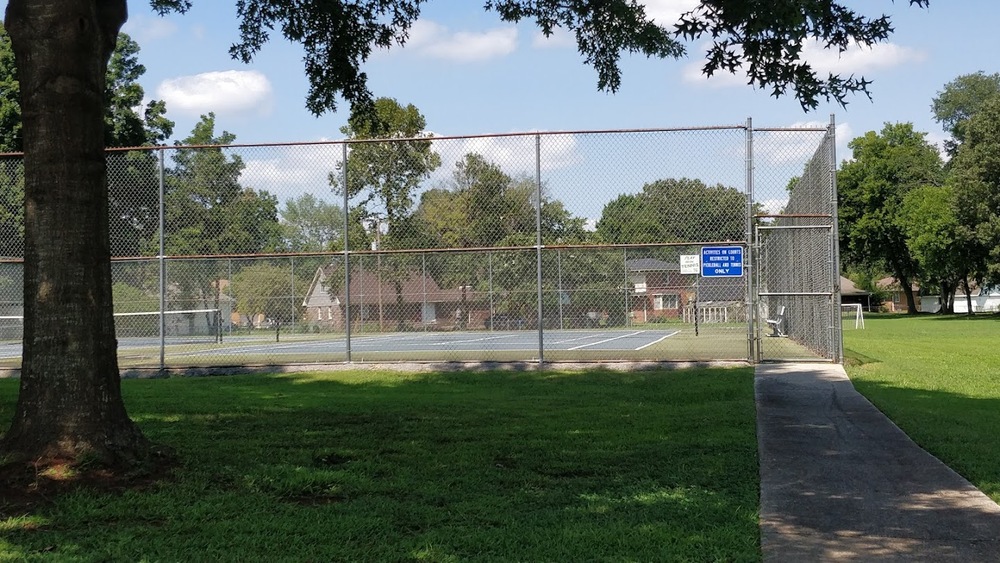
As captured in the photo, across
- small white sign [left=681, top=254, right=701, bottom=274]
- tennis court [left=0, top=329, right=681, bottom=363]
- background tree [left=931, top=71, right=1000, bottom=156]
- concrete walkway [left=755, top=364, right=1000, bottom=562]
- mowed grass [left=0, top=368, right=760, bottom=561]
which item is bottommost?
concrete walkway [left=755, top=364, right=1000, bottom=562]

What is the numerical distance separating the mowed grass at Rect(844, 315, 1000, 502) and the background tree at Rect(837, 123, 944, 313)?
48.1 metres

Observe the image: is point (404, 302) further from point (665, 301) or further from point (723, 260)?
point (723, 260)

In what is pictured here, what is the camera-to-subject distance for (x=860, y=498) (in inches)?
217

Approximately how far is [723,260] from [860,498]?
8.62 metres

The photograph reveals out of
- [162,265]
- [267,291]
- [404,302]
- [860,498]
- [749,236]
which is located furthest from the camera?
[267,291]

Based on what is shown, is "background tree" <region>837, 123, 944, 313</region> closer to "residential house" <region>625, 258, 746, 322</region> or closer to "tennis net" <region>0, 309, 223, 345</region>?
"residential house" <region>625, 258, 746, 322</region>

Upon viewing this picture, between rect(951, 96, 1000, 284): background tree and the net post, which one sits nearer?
the net post

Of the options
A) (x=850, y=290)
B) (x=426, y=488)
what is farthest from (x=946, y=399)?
(x=850, y=290)

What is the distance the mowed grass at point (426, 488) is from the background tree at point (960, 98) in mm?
69119

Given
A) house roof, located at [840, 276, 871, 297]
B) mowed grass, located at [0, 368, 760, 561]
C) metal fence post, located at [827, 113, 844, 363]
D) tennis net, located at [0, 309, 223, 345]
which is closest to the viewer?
mowed grass, located at [0, 368, 760, 561]

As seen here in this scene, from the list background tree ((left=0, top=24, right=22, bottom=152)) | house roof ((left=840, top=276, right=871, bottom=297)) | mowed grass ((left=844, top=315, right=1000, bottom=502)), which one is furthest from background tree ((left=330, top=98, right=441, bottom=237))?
house roof ((left=840, top=276, right=871, bottom=297))

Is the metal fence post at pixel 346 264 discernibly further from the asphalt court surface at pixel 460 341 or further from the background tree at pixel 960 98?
the background tree at pixel 960 98

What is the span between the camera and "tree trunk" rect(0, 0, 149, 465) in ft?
19.0

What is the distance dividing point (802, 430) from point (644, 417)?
1573 millimetres
